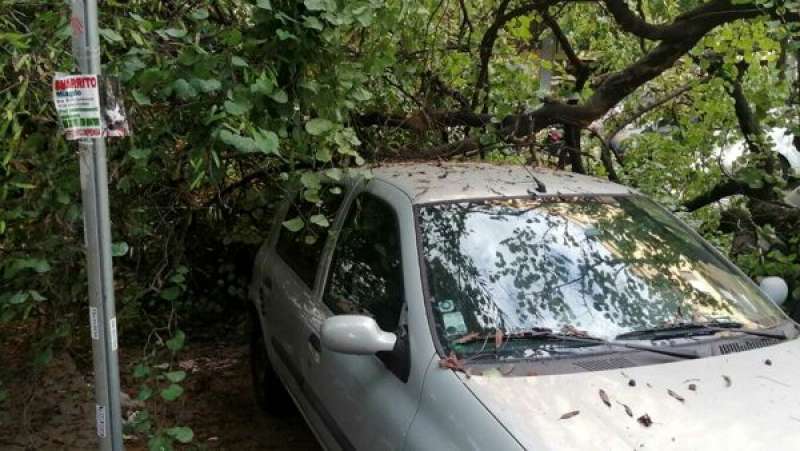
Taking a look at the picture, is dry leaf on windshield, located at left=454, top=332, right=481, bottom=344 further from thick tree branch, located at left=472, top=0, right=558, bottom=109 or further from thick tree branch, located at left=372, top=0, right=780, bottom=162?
thick tree branch, located at left=472, top=0, right=558, bottom=109

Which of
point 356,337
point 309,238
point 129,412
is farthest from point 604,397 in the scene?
point 129,412

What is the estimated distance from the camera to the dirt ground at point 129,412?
12.1 feet

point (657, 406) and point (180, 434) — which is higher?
point (657, 406)

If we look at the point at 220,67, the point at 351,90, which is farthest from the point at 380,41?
the point at 220,67

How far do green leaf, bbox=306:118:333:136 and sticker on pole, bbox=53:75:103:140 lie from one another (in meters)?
0.94

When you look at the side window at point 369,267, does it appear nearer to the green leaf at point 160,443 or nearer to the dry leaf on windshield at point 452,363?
the dry leaf on windshield at point 452,363

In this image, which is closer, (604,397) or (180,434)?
(604,397)

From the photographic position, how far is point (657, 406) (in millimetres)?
2117

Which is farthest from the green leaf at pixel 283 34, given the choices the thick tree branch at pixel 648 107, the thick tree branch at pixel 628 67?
the thick tree branch at pixel 648 107

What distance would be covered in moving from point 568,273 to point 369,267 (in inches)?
33.0

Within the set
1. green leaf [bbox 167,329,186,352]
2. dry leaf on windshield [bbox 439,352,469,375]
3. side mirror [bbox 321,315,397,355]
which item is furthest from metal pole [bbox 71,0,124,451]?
dry leaf on windshield [bbox 439,352,469,375]

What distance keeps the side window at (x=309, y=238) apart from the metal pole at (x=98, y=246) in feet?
3.77

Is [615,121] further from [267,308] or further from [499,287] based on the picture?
[499,287]

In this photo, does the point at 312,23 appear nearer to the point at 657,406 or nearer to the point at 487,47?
the point at 657,406
